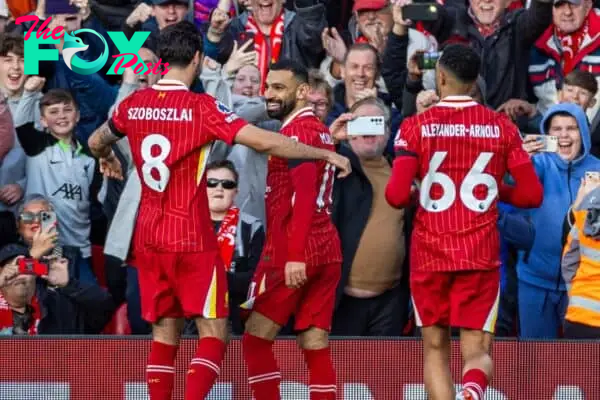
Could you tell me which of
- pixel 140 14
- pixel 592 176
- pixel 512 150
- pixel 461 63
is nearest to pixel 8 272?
pixel 140 14

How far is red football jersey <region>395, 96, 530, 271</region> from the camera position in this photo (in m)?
9.36

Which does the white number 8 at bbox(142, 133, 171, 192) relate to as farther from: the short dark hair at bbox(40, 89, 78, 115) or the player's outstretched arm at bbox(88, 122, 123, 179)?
the short dark hair at bbox(40, 89, 78, 115)

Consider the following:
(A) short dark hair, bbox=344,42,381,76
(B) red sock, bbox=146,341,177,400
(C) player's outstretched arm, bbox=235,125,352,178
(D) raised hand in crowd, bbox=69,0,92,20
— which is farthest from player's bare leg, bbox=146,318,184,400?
(D) raised hand in crowd, bbox=69,0,92,20

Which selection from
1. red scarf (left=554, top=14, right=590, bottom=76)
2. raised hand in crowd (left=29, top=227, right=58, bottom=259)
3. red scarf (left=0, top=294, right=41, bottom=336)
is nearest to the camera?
red scarf (left=0, top=294, right=41, bottom=336)

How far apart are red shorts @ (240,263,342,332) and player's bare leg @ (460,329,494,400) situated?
0.92 m

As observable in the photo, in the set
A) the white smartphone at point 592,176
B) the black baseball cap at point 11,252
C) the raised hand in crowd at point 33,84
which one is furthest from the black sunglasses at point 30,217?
the white smartphone at point 592,176

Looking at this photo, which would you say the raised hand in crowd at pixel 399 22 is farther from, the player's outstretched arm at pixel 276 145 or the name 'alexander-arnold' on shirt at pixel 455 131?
the player's outstretched arm at pixel 276 145

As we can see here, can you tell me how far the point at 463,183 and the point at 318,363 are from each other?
57.5 inches

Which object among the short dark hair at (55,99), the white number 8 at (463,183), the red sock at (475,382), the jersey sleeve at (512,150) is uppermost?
the short dark hair at (55,99)

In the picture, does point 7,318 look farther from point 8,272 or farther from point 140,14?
point 140,14

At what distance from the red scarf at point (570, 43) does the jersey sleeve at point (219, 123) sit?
4368 millimetres

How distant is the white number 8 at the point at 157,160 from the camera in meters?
9.35

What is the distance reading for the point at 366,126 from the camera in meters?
11.5

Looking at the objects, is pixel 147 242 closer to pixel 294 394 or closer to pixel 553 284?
pixel 294 394
